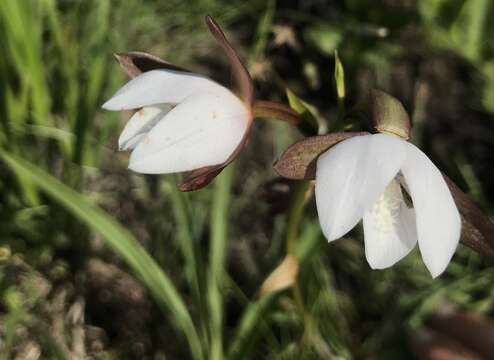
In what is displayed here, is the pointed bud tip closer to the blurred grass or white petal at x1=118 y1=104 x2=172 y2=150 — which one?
the blurred grass

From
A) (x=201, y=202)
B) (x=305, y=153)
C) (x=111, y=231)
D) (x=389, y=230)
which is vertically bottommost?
(x=201, y=202)

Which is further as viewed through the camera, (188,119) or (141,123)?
(141,123)

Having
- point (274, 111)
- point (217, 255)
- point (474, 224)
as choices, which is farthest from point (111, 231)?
point (474, 224)

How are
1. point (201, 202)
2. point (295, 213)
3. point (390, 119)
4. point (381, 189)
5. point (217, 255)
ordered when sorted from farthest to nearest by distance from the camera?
1. point (201, 202)
2. point (217, 255)
3. point (295, 213)
4. point (390, 119)
5. point (381, 189)

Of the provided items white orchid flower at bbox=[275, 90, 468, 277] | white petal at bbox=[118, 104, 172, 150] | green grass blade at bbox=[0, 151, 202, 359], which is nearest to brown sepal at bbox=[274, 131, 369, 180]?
white orchid flower at bbox=[275, 90, 468, 277]

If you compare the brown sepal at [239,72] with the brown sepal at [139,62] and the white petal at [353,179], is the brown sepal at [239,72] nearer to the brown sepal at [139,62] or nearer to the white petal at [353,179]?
the brown sepal at [139,62]

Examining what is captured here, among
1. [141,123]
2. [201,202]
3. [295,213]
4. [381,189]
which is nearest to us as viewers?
[381,189]

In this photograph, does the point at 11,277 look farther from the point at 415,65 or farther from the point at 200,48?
the point at 415,65

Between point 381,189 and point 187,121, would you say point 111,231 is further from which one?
point 381,189
